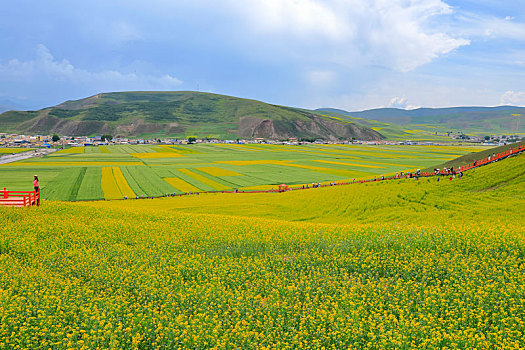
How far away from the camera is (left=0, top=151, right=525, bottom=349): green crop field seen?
1034cm

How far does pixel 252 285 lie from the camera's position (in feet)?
46.6

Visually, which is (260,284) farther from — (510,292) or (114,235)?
(114,235)

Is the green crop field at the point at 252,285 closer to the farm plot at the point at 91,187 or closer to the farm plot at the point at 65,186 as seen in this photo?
the farm plot at the point at 91,187

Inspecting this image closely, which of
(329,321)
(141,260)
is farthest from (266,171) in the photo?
(329,321)

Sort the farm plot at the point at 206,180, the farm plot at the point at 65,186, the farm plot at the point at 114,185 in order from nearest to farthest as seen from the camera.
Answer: the farm plot at the point at 65,186 → the farm plot at the point at 114,185 → the farm plot at the point at 206,180

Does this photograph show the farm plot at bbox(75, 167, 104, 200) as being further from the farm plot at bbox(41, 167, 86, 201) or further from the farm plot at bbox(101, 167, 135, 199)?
the farm plot at bbox(101, 167, 135, 199)

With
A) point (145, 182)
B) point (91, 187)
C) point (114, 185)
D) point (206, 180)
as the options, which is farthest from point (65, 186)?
A: point (206, 180)

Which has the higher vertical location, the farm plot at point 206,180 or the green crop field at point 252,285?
the green crop field at point 252,285

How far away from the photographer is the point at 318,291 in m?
13.4

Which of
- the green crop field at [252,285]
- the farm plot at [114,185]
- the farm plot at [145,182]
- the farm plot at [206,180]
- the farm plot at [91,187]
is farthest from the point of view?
the farm plot at [206,180]

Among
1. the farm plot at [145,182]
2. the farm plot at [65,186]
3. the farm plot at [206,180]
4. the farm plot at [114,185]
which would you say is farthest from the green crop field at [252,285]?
the farm plot at [206,180]

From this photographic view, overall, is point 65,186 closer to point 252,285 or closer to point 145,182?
point 145,182

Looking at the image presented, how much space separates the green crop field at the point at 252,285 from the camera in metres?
10.3

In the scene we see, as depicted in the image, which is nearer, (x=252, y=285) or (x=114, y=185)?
(x=252, y=285)
